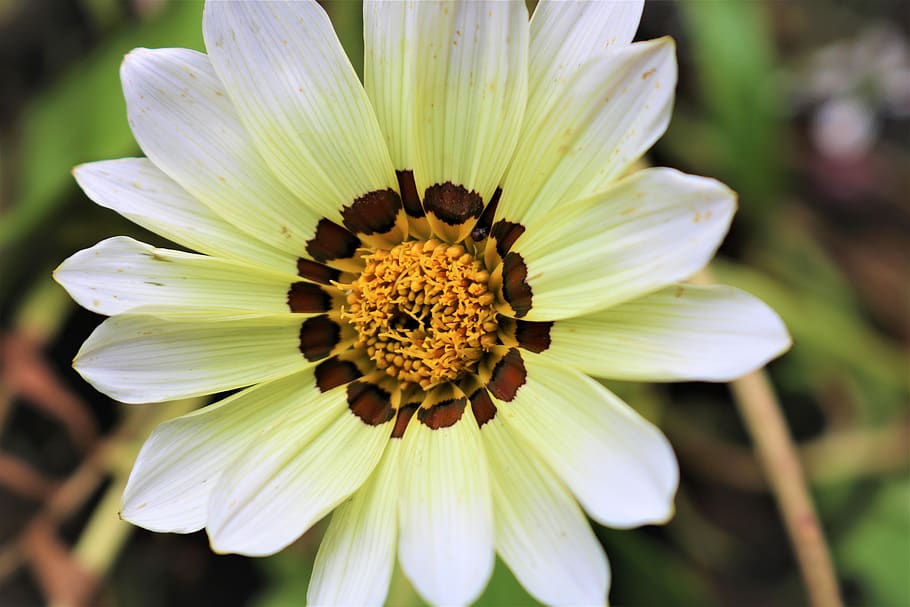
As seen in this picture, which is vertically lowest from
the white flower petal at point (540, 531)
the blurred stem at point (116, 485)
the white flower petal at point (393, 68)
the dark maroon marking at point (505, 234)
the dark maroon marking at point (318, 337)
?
the blurred stem at point (116, 485)

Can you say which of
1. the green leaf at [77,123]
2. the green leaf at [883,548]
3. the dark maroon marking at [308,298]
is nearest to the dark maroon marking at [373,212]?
the dark maroon marking at [308,298]

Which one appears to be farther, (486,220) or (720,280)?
(720,280)

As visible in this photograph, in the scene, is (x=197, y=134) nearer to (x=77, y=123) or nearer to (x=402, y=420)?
(x=402, y=420)

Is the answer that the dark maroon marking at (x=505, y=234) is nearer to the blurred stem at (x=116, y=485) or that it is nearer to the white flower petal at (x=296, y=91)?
the white flower petal at (x=296, y=91)

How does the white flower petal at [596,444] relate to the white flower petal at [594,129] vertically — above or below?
below

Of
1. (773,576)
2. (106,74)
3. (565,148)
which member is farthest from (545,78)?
(773,576)

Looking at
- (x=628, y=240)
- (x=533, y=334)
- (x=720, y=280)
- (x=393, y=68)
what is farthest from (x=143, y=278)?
(x=720, y=280)

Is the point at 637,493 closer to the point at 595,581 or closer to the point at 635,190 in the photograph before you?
the point at 595,581
